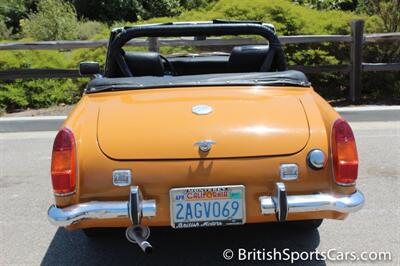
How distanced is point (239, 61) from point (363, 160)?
242cm

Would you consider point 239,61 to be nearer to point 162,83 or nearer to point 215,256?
point 162,83

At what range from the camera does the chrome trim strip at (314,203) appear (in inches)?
128

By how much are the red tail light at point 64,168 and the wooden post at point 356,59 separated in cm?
679

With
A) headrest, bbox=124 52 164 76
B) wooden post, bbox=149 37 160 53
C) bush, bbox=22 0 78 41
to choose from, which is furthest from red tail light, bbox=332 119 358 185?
bush, bbox=22 0 78 41

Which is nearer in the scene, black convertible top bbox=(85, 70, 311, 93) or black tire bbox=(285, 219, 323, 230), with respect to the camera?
black convertible top bbox=(85, 70, 311, 93)

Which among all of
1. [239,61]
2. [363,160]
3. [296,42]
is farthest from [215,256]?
[296,42]

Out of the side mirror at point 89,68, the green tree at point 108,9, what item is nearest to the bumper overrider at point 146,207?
the side mirror at point 89,68

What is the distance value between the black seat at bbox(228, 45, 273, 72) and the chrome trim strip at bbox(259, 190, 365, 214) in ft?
5.22

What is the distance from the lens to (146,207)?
10.6 ft

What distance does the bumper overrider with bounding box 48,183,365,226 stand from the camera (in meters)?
3.22

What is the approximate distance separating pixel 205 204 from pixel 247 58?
1.73 metres

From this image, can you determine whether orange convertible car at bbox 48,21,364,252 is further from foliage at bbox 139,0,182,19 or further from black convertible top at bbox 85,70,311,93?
foliage at bbox 139,0,182,19

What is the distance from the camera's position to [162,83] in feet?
13.3

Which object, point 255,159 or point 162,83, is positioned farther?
point 162,83
